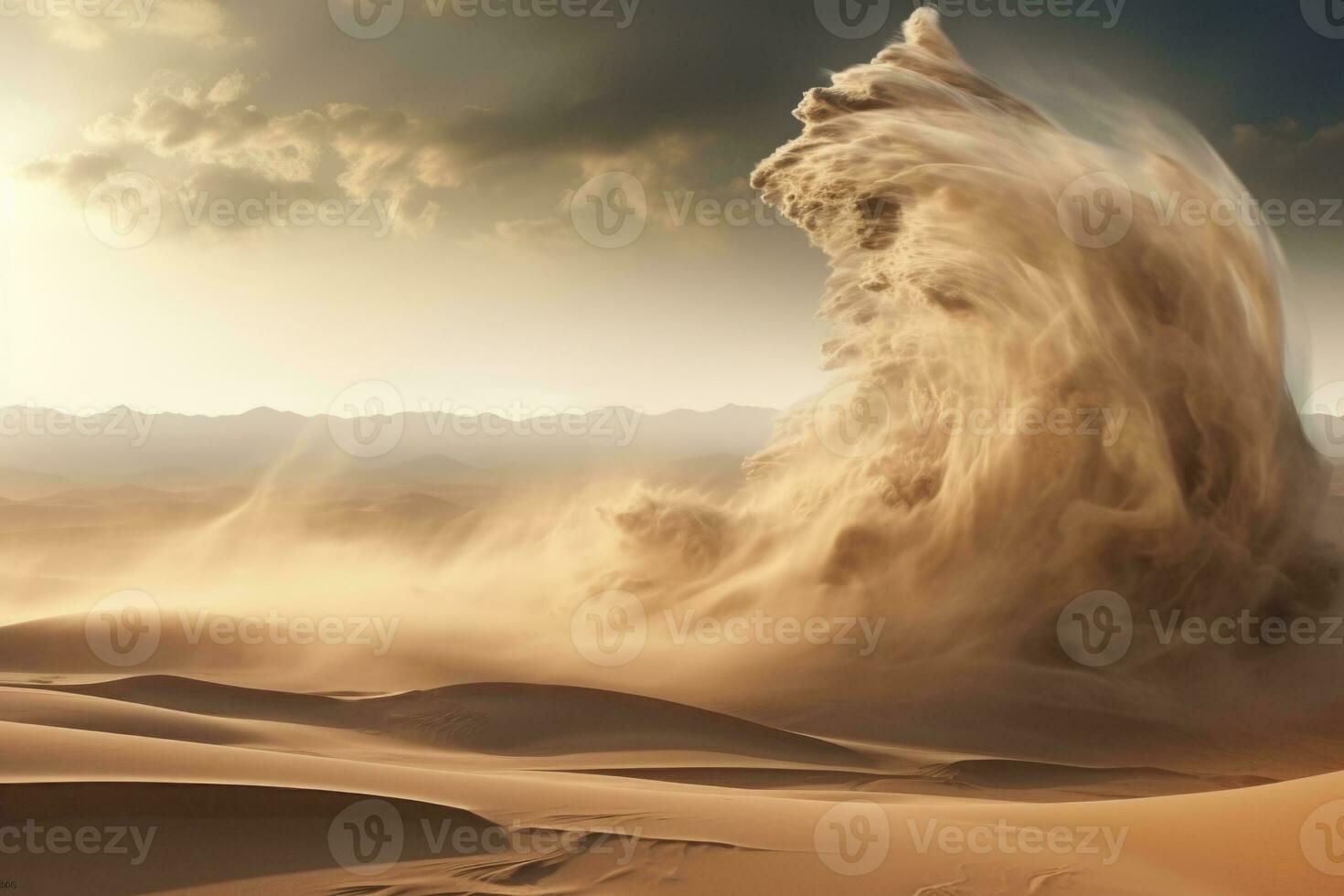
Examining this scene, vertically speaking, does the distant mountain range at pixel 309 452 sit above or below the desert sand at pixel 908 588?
above

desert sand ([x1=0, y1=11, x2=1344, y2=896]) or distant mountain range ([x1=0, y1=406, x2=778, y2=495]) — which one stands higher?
distant mountain range ([x1=0, y1=406, x2=778, y2=495])

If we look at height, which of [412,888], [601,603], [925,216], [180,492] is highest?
[180,492]

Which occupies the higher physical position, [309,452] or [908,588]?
[309,452]

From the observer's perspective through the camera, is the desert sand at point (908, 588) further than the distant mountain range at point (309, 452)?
No

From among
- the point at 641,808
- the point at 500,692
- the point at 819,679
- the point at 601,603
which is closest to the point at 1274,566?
the point at 819,679

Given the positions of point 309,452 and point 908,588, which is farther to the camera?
point 309,452

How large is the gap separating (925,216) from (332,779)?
10856 millimetres

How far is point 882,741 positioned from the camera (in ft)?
34.7

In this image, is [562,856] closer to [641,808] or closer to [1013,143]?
[641,808]

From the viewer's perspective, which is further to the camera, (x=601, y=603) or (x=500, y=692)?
(x=601, y=603)

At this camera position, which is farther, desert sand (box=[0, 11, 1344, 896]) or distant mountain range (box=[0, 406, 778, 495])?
distant mountain range (box=[0, 406, 778, 495])

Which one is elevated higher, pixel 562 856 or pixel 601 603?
pixel 601 603

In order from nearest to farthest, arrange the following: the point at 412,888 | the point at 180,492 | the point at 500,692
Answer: the point at 412,888 < the point at 500,692 < the point at 180,492

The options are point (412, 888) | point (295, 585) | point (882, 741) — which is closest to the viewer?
point (412, 888)
